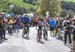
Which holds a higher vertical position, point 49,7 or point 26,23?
point 26,23

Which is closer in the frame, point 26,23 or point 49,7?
point 26,23

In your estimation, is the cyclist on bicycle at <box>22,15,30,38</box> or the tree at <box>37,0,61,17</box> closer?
the cyclist on bicycle at <box>22,15,30,38</box>

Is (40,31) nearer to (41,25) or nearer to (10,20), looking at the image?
(41,25)

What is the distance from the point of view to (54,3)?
97.1m

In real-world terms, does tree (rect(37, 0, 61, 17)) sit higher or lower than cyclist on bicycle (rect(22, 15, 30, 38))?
lower

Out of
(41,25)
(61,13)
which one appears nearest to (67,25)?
(41,25)

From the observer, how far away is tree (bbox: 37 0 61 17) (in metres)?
93.9

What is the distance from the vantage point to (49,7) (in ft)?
311

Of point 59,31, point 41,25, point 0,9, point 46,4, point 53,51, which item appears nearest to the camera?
point 53,51

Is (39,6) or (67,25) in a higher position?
(67,25)

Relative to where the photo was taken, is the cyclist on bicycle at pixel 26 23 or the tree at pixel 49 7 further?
the tree at pixel 49 7

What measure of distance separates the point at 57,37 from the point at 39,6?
210 feet

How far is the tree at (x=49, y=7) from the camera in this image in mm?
93938

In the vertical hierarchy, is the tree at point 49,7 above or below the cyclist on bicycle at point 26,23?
below
